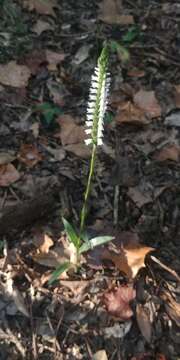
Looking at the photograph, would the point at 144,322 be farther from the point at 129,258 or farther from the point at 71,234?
the point at 71,234

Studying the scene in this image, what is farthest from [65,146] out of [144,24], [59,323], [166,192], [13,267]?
[144,24]

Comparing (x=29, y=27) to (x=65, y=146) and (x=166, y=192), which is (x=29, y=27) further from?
(x=166, y=192)

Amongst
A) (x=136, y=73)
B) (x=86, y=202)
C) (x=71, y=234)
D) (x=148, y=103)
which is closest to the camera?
(x=86, y=202)

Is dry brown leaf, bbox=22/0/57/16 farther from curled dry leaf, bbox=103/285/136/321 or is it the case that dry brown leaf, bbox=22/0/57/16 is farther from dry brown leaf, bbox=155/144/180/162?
curled dry leaf, bbox=103/285/136/321

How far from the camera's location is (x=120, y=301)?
280cm

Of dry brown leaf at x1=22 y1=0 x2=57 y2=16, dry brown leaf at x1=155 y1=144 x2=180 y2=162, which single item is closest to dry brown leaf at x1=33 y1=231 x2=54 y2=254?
dry brown leaf at x1=155 y1=144 x2=180 y2=162

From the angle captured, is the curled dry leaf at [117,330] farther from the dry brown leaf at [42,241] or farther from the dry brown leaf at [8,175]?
the dry brown leaf at [8,175]

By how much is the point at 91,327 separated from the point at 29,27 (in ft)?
7.78

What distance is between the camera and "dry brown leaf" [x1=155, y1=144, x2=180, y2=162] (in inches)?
138

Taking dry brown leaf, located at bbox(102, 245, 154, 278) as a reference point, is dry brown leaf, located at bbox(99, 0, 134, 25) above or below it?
above

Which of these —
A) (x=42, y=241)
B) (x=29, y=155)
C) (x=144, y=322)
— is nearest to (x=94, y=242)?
(x=42, y=241)

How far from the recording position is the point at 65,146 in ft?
11.5

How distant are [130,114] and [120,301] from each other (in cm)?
134

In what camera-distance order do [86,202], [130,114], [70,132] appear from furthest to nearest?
[130,114] < [70,132] < [86,202]
